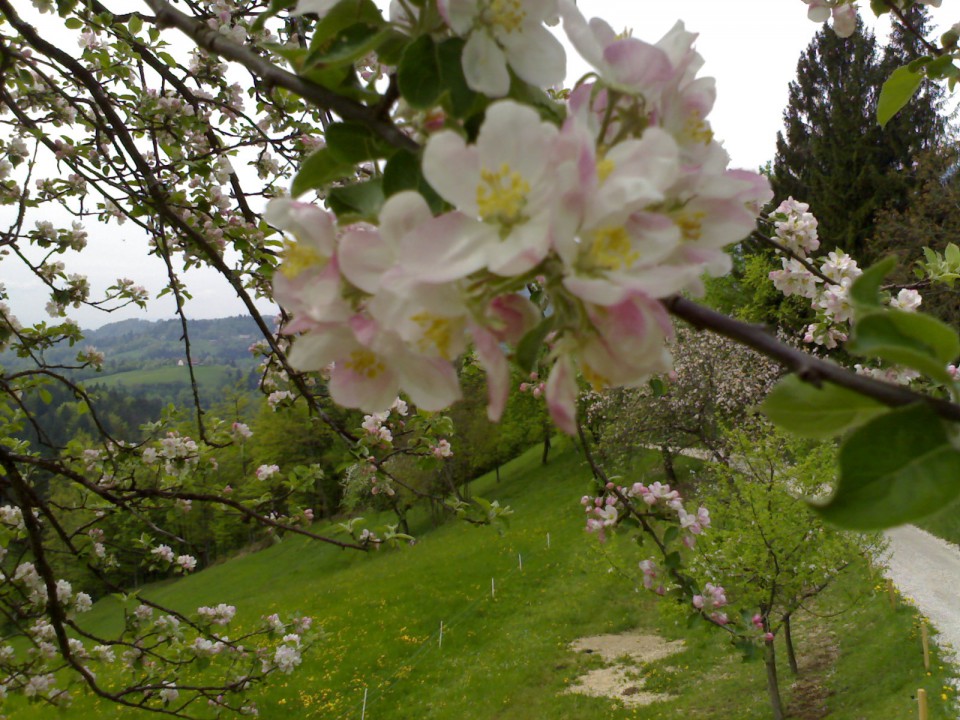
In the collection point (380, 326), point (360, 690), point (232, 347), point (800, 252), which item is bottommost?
point (360, 690)

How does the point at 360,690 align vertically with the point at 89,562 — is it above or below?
below

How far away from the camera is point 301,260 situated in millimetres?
587

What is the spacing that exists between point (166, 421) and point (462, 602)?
38.8ft

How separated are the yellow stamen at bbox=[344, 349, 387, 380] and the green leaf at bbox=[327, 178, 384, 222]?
13 cm

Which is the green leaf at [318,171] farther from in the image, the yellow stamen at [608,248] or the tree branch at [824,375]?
the tree branch at [824,375]

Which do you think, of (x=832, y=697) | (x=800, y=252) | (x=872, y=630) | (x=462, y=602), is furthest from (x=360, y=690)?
(x=800, y=252)

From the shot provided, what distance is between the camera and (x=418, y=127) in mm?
564

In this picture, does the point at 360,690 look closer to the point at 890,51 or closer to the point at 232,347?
the point at 890,51

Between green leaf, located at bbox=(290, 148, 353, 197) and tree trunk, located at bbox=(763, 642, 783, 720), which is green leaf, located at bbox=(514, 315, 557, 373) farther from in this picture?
tree trunk, located at bbox=(763, 642, 783, 720)

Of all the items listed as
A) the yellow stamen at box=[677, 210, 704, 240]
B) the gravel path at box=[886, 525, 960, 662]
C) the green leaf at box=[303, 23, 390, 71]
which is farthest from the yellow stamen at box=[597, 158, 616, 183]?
the gravel path at box=[886, 525, 960, 662]

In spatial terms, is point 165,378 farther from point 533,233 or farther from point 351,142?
point 533,233

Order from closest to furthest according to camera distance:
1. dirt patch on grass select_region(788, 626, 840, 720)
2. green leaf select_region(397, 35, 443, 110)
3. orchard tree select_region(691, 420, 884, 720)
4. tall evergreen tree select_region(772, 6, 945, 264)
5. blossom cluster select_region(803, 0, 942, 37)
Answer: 1. green leaf select_region(397, 35, 443, 110)
2. blossom cluster select_region(803, 0, 942, 37)
3. dirt patch on grass select_region(788, 626, 840, 720)
4. orchard tree select_region(691, 420, 884, 720)
5. tall evergreen tree select_region(772, 6, 945, 264)

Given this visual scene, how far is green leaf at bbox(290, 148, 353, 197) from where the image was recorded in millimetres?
629

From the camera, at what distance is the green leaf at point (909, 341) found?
0.42m
